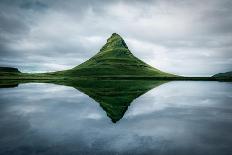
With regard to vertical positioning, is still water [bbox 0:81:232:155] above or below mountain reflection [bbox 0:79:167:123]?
below

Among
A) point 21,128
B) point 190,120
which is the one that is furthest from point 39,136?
point 190,120

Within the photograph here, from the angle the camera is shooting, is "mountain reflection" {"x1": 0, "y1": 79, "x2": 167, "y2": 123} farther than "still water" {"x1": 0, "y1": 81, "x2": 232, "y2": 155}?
Yes

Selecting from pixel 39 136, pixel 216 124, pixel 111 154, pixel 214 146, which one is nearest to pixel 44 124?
pixel 39 136

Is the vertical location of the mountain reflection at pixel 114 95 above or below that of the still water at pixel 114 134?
above

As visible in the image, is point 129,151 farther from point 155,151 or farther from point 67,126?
point 67,126

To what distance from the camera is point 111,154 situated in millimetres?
13234

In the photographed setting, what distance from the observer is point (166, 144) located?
1541 centimetres

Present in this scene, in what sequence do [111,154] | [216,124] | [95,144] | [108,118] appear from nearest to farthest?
[111,154] → [95,144] → [216,124] → [108,118]

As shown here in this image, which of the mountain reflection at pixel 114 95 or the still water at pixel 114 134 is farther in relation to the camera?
the mountain reflection at pixel 114 95

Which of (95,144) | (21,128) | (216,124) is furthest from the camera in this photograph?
(216,124)

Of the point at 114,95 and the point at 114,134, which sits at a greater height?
the point at 114,95

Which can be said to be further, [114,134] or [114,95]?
[114,95]

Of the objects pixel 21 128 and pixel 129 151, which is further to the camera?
pixel 21 128

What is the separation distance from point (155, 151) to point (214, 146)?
12.7ft
